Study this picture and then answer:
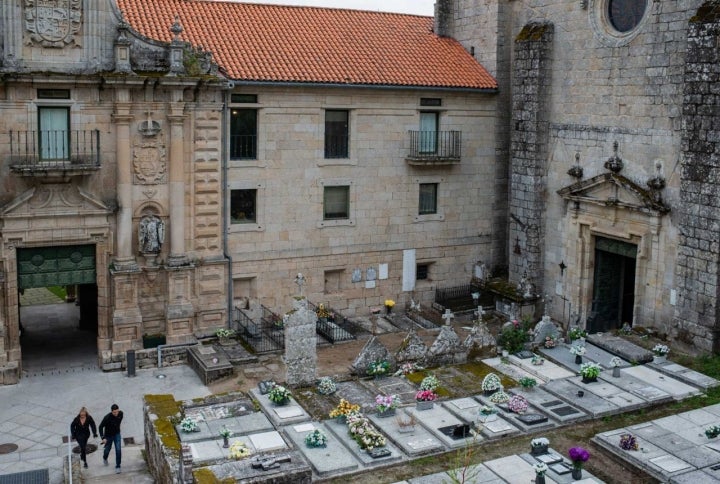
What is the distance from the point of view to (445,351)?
2012 cm

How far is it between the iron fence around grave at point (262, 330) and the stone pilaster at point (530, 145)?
8.57m

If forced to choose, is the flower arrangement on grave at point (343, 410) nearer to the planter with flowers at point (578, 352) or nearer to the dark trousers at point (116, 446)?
the dark trousers at point (116, 446)

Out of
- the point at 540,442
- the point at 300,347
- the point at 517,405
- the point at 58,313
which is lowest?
the point at 58,313

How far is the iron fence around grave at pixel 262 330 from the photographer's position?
2495 cm

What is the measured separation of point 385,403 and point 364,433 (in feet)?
4.71

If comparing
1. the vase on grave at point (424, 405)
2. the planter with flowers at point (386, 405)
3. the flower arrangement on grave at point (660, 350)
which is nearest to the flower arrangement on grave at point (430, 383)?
the vase on grave at point (424, 405)

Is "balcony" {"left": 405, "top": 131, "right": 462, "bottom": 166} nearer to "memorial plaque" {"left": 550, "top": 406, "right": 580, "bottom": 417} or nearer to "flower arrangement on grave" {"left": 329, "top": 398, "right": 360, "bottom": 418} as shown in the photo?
"memorial plaque" {"left": 550, "top": 406, "right": 580, "bottom": 417}

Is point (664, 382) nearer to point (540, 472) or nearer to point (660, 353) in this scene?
point (660, 353)

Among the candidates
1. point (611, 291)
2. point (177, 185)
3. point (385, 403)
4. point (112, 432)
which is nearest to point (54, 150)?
point (177, 185)

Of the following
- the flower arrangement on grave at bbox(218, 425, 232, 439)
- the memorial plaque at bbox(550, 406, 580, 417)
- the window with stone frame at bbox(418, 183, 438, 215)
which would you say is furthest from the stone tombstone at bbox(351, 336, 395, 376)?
the window with stone frame at bbox(418, 183, 438, 215)

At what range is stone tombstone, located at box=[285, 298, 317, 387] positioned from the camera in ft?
61.3

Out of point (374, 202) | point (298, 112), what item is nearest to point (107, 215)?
point (298, 112)

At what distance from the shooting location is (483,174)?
29.6m

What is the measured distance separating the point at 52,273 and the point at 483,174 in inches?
584
